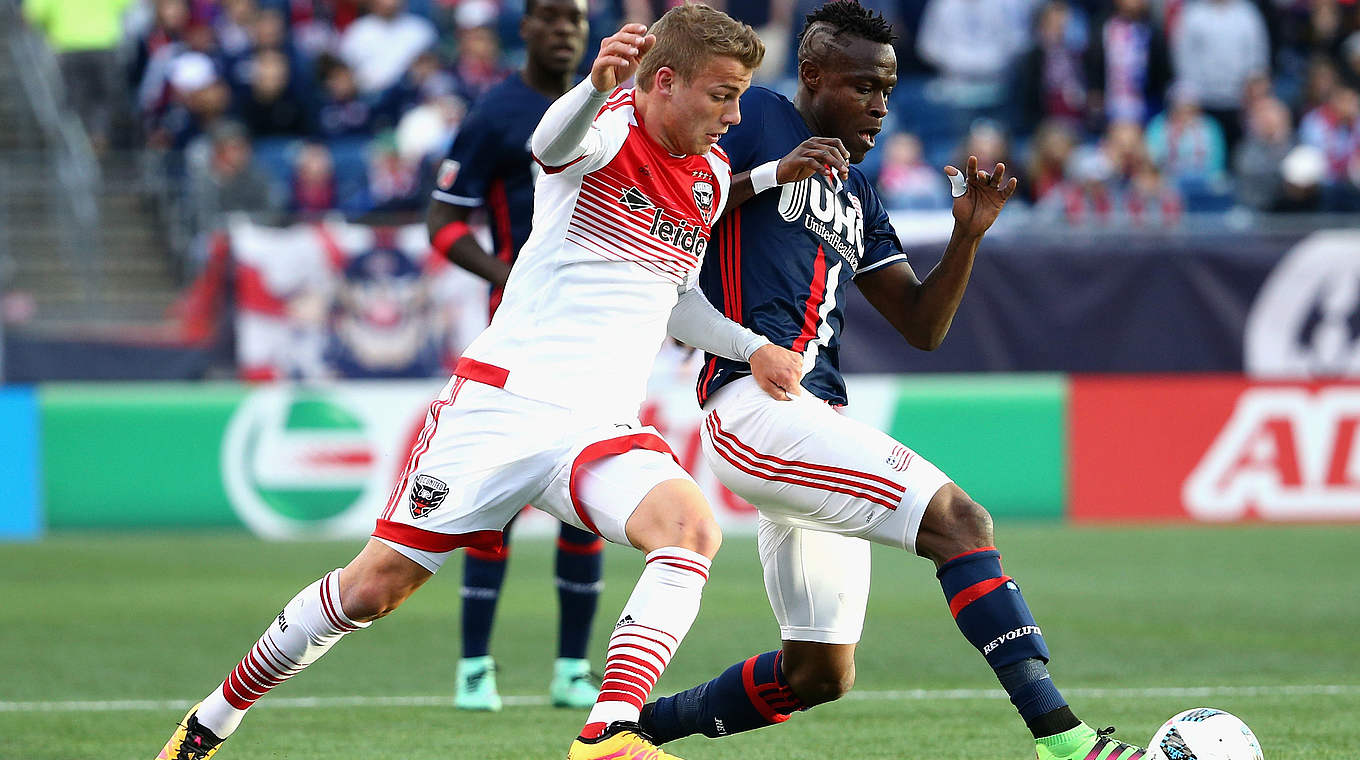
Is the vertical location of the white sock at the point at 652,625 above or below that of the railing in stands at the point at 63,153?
above

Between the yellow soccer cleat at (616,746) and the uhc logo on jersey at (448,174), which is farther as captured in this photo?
the uhc logo on jersey at (448,174)

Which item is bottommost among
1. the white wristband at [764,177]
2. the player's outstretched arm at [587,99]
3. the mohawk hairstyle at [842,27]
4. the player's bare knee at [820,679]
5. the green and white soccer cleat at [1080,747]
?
the player's bare knee at [820,679]

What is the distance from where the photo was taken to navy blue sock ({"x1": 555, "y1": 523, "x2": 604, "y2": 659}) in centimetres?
706

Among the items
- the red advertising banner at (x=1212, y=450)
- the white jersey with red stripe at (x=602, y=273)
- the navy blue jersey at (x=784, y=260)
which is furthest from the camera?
the red advertising banner at (x=1212, y=450)

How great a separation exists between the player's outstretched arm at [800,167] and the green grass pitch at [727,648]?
1.86 m

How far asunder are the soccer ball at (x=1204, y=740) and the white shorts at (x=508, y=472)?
1418 mm

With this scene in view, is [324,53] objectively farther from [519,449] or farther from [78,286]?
[519,449]

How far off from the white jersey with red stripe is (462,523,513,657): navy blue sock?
7.03 feet

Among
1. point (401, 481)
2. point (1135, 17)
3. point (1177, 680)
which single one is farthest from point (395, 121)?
point (401, 481)

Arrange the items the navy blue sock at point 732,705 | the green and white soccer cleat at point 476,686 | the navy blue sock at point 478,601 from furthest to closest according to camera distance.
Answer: the navy blue sock at point 478,601 → the green and white soccer cleat at point 476,686 → the navy blue sock at point 732,705

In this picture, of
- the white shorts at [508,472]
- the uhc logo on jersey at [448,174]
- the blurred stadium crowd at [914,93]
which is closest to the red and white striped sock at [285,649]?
the white shorts at [508,472]

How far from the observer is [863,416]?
13.5m

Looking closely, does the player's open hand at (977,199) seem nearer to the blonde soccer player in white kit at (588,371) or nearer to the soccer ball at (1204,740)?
the blonde soccer player in white kit at (588,371)

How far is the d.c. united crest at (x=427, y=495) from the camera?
4816 mm
